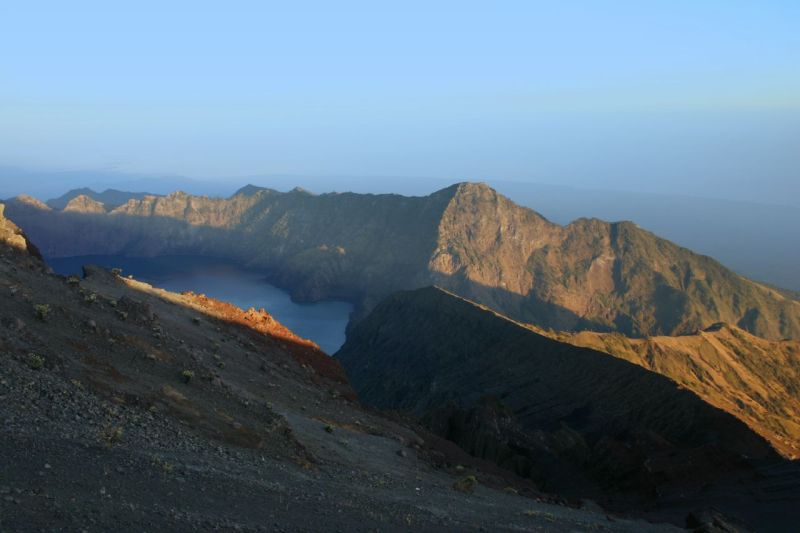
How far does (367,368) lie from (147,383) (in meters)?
86.1

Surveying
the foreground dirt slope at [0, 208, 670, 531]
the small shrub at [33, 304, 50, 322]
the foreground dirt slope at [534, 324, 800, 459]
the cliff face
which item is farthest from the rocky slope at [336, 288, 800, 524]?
the small shrub at [33, 304, 50, 322]

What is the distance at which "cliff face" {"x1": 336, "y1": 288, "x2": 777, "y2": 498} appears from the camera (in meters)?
49.6

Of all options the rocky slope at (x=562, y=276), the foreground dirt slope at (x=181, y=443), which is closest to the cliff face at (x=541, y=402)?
the foreground dirt slope at (x=181, y=443)

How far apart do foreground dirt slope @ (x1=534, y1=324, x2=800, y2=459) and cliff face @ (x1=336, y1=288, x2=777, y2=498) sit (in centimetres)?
1537

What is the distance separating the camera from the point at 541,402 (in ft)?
246

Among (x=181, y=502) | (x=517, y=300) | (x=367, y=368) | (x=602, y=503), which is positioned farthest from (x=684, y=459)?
(x=517, y=300)

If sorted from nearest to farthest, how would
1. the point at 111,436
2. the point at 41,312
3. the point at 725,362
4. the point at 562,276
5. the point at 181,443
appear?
the point at 111,436
the point at 181,443
the point at 41,312
the point at 725,362
the point at 562,276

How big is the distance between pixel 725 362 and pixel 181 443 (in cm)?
10318

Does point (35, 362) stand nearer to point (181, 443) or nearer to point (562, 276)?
point (181, 443)

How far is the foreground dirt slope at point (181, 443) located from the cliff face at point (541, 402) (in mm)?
14279

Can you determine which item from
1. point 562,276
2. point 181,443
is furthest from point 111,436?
point 562,276

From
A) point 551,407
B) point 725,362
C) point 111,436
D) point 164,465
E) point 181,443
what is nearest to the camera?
point 164,465

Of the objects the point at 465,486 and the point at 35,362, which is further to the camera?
the point at 465,486

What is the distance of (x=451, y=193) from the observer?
19788 centimetres
